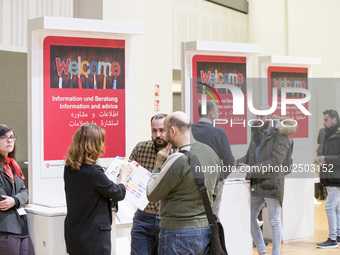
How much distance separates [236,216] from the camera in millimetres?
5156

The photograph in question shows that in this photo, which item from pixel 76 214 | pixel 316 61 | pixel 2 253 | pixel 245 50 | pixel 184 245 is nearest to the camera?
pixel 184 245

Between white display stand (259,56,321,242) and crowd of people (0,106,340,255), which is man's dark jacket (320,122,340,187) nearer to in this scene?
white display stand (259,56,321,242)

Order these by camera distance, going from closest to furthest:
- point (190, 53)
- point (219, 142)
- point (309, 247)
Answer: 1. point (219, 142)
2. point (190, 53)
3. point (309, 247)

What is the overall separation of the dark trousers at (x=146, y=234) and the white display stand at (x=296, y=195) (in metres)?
2.89

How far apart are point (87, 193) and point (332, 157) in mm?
3686

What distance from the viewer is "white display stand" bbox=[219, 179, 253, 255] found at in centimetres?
509

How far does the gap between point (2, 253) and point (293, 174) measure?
399 cm

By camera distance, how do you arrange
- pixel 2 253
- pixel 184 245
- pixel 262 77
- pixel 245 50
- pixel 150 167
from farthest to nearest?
pixel 262 77 < pixel 245 50 < pixel 150 167 < pixel 2 253 < pixel 184 245

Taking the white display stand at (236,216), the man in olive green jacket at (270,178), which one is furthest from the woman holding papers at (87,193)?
the man in olive green jacket at (270,178)

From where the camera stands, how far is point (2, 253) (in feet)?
11.7

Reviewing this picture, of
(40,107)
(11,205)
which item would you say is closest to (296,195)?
(40,107)

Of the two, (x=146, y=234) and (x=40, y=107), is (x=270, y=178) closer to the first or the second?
(x=146, y=234)

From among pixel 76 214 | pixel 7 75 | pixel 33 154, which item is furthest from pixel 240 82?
pixel 7 75

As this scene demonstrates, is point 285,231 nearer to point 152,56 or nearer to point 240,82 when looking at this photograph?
point 240,82
